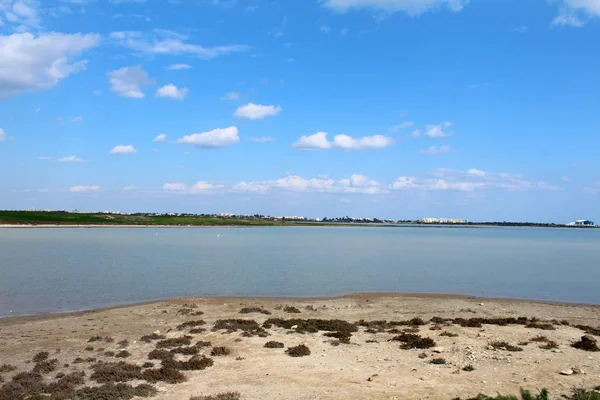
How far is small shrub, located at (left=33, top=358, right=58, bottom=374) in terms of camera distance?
616 inches

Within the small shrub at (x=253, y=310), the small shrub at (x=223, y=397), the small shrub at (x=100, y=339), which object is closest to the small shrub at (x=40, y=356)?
the small shrub at (x=100, y=339)

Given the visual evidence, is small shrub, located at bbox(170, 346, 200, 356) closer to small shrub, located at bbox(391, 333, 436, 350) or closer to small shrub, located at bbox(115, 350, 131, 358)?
small shrub, located at bbox(115, 350, 131, 358)

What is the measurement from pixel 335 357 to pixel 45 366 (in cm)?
976

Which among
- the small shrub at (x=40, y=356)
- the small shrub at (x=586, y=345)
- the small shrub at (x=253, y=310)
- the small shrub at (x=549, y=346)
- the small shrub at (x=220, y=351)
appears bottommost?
the small shrub at (x=253, y=310)

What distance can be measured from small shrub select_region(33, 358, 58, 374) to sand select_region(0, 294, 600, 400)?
0.26 meters

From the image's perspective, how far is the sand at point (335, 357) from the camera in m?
13.7

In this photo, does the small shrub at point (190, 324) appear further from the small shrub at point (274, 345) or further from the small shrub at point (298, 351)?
the small shrub at point (298, 351)

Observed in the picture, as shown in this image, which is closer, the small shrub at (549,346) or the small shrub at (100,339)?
the small shrub at (549,346)

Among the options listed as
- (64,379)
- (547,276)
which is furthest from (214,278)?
(547,276)

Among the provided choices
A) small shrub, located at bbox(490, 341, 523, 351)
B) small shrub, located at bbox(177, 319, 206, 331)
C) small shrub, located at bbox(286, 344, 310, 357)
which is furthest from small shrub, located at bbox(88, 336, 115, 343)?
small shrub, located at bbox(490, 341, 523, 351)

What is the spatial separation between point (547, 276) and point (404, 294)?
2278 centimetres

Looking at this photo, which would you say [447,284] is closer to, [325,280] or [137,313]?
[325,280]

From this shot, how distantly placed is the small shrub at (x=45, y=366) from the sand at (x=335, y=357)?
0.85 feet

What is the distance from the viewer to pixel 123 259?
61406mm
